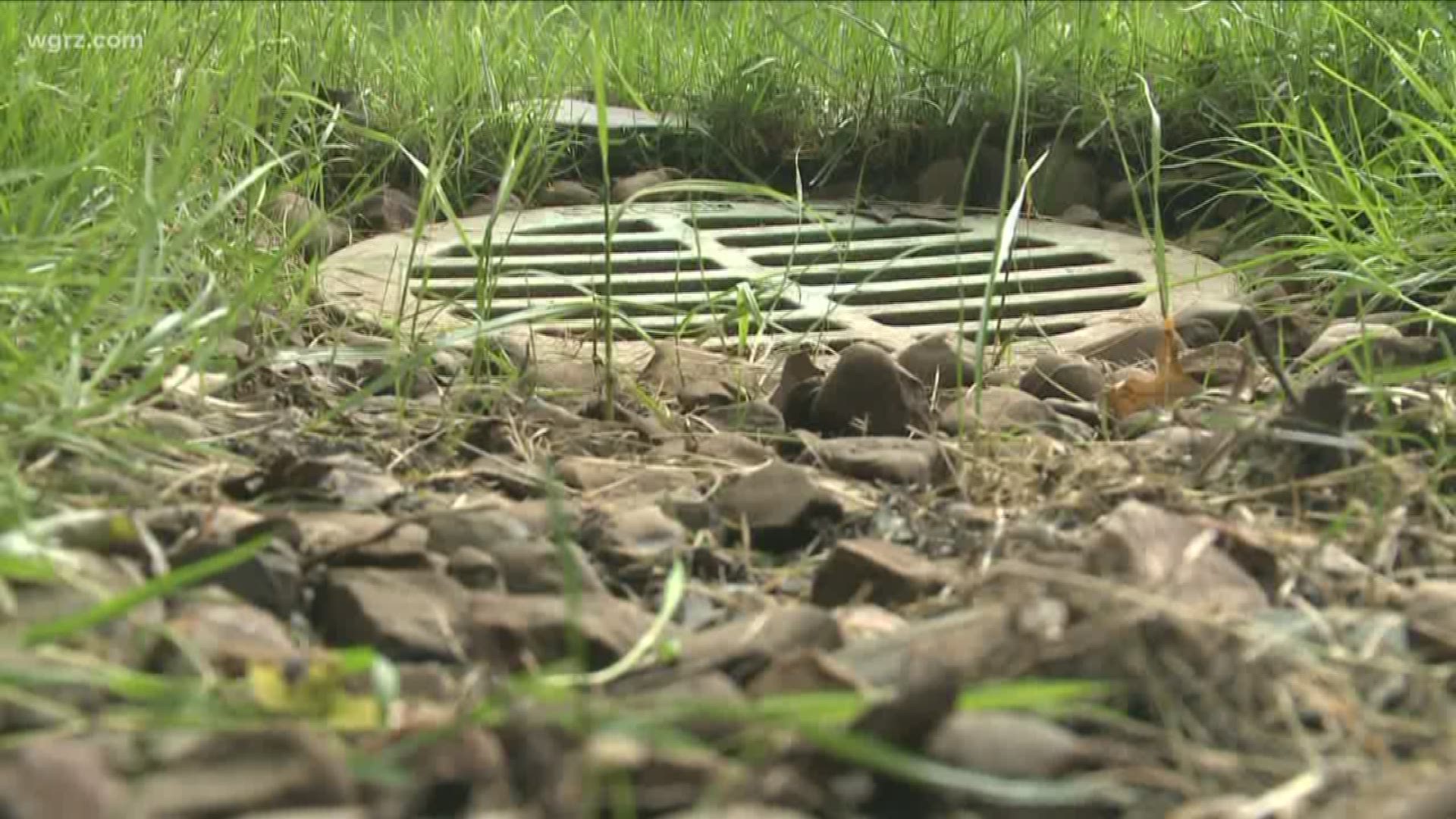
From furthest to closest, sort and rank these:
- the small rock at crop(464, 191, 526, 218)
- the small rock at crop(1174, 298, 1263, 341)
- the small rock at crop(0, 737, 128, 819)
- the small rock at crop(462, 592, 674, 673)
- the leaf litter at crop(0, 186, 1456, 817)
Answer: the small rock at crop(464, 191, 526, 218)
the small rock at crop(1174, 298, 1263, 341)
the small rock at crop(462, 592, 674, 673)
the leaf litter at crop(0, 186, 1456, 817)
the small rock at crop(0, 737, 128, 819)

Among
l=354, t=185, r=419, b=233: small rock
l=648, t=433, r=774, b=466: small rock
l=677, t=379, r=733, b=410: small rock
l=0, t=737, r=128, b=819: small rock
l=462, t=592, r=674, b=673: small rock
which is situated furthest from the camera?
l=354, t=185, r=419, b=233: small rock

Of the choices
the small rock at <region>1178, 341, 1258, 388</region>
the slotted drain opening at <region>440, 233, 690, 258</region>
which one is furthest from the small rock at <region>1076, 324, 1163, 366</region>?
the slotted drain opening at <region>440, 233, 690, 258</region>

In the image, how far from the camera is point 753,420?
179cm

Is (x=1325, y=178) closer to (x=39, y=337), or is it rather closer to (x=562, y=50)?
(x=562, y=50)

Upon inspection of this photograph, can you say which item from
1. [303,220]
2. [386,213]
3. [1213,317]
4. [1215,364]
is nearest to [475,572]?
[1215,364]

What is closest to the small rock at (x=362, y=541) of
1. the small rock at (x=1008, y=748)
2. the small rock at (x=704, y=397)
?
the small rock at (x=1008, y=748)

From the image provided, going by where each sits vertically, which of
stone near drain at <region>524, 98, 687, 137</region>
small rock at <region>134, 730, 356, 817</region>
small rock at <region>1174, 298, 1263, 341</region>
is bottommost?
small rock at <region>134, 730, 356, 817</region>

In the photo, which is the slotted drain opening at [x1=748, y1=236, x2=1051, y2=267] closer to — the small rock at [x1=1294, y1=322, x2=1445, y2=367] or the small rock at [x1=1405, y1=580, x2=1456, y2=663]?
the small rock at [x1=1294, y1=322, x2=1445, y2=367]

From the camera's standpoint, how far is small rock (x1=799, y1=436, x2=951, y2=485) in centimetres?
160

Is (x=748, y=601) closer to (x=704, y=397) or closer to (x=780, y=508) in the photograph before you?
(x=780, y=508)

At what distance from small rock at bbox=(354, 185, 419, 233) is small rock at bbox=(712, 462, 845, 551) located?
1.41 meters

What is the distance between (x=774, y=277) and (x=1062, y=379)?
20.4 inches

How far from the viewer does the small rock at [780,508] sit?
1478mm

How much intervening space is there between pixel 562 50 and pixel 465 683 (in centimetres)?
Result: 207
